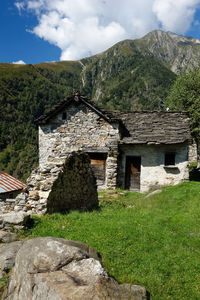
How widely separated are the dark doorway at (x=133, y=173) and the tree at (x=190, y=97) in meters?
6.99

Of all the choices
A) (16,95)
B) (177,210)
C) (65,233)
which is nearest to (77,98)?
(177,210)

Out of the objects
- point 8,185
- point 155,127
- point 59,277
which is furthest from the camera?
point 155,127

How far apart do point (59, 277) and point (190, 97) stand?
20137 mm

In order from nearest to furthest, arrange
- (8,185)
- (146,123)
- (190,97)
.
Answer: (8,185), (146,123), (190,97)

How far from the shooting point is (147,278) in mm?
4012

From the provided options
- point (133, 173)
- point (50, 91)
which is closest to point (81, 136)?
point (133, 173)

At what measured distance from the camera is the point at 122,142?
1411 cm

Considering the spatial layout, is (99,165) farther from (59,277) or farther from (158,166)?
(59,277)

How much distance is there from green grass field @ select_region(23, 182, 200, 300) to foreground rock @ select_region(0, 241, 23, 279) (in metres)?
0.88

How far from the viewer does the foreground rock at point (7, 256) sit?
4.05 meters

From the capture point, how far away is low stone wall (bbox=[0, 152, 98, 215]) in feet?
22.0

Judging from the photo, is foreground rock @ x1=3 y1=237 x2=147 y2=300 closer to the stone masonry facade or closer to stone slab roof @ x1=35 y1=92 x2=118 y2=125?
the stone masonry facade

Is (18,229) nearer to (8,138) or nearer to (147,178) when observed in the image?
(147,178)

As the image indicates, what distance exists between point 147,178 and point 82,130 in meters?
5.96
